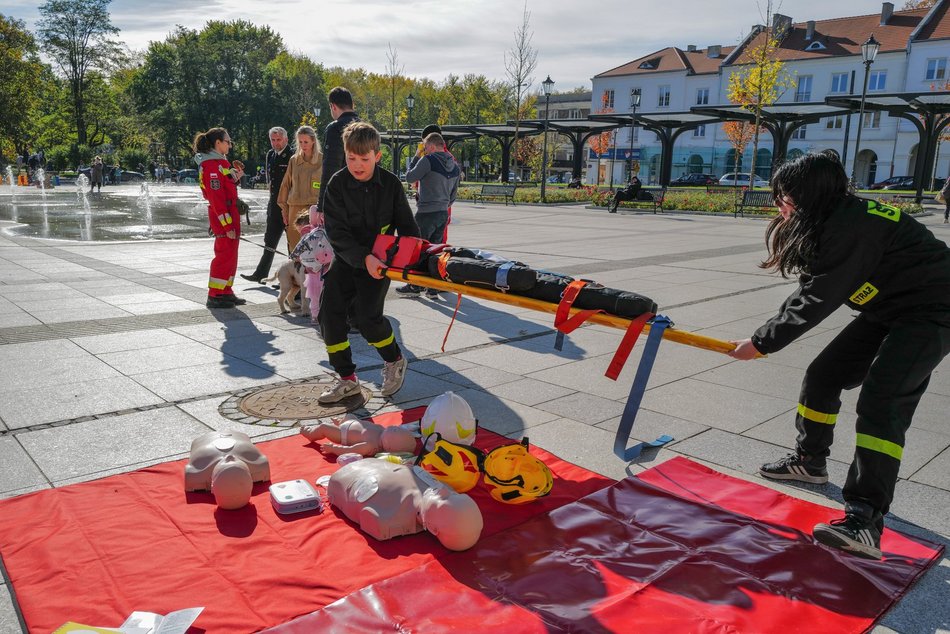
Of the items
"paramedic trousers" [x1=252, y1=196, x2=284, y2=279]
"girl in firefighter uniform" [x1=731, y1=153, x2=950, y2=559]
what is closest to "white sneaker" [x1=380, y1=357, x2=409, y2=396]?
"girl in firefighter uniform" [x1=731, y1=153, x2=950, y2=559]

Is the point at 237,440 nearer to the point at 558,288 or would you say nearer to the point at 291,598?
the point at 291,598

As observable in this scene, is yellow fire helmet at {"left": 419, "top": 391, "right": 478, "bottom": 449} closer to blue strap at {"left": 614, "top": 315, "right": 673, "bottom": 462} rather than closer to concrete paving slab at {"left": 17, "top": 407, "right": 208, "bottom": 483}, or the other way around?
blue strap at {"left": 614, "top": 315, "right": 673, "bottom": 462}

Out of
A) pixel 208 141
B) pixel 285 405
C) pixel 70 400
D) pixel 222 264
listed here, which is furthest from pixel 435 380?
pixel 208 141

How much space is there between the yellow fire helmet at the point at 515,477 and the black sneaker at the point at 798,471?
1.37 metres

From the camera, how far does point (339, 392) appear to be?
16.6ft

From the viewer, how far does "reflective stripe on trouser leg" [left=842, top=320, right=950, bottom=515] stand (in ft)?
10.5

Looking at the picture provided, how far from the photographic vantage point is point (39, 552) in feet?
9.94

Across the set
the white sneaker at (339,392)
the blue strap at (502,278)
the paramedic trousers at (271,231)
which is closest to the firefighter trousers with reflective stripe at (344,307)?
the white sneaker at (339,392)

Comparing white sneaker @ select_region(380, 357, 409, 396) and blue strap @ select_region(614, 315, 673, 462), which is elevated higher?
blue strap @ select_region(614, 315, 673, 462)

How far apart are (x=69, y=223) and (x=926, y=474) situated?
21326 millimetres

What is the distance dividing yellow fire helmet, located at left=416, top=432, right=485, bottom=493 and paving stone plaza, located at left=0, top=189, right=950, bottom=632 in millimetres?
775

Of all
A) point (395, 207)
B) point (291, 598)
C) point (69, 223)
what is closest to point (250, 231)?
point (69, 223)

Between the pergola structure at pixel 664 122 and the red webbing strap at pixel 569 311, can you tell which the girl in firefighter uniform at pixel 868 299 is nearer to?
the red webbing strap at pixel 569 311

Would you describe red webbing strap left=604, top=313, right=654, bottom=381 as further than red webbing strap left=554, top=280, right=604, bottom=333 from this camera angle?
No
